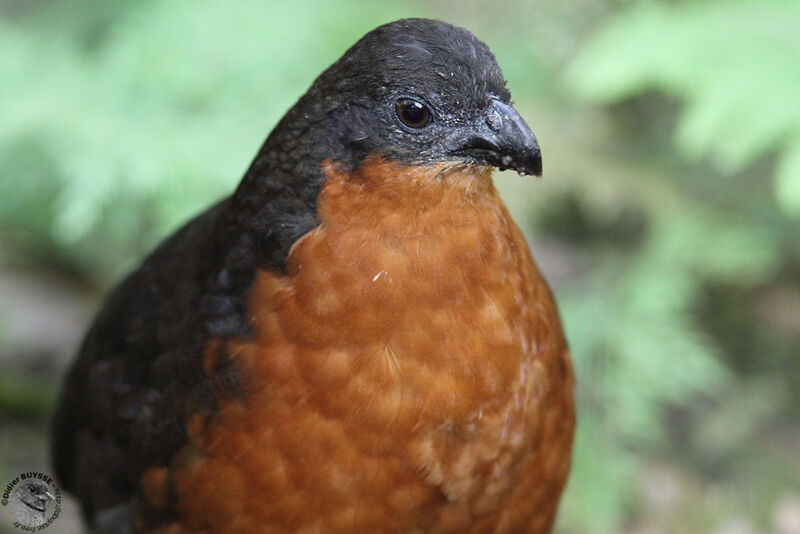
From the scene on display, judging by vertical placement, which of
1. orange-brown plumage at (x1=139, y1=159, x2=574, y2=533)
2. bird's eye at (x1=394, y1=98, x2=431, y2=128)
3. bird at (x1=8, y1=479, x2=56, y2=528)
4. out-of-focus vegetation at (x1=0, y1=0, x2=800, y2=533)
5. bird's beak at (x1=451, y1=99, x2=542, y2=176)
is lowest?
bird at (x1=8, y1=479, x2=56, y2=528)

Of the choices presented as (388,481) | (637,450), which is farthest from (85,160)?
(637,450)

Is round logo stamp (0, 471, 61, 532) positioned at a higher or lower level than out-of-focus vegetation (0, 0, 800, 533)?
lower

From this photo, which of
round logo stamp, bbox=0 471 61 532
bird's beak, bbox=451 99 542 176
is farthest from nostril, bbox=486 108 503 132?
round logo stamp, bbox=0 471 61 532

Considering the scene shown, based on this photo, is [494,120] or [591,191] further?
[591,191]

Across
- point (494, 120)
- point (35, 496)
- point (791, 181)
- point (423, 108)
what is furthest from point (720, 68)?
point (35, 496)

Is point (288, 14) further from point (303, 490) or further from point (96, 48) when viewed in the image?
point (303, 490)

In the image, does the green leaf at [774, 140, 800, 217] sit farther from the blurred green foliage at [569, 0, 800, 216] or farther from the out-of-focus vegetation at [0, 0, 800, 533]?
the out-of-focus vegetation at [0, 0, 800, 533]

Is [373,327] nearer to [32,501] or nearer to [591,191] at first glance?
[32,501]

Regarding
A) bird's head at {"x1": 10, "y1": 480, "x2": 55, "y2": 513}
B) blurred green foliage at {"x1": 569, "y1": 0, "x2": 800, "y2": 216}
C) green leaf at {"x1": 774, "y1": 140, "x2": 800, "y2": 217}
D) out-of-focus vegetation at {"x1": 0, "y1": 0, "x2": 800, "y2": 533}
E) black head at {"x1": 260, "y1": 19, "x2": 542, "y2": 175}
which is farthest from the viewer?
out-of-focus vegetation at {"x1": 0, "y1": 0, "x2": 800, "y2": 533}
